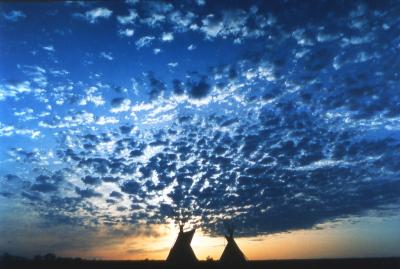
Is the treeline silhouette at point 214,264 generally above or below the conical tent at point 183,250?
below

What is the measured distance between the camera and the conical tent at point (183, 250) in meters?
29.5

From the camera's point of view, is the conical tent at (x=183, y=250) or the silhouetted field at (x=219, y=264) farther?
the conical tent at (x=183, y=250)

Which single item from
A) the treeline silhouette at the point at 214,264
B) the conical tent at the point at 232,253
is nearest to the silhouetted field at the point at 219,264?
the treeline silhouette at the point at 214,264

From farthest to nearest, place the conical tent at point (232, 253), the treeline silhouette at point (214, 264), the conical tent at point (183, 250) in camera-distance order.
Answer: the conical tent at point (232, 253)
the conical tent at point (183, 250)
the treeline silhouette at point (214, 264)

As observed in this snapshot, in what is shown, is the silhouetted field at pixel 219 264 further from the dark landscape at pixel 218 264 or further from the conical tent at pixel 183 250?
the conical tent at pixel 183 250

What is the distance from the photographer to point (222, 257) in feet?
106

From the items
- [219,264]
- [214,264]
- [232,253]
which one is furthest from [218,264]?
[232,253]

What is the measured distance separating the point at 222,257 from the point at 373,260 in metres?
13.2

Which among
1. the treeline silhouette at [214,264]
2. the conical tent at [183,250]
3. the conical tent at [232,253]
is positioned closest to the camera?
the treeline silhouette at [214,264]

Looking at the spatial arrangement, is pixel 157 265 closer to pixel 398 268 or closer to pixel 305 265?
pixel 305 265

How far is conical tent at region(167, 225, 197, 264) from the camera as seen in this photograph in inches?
1161

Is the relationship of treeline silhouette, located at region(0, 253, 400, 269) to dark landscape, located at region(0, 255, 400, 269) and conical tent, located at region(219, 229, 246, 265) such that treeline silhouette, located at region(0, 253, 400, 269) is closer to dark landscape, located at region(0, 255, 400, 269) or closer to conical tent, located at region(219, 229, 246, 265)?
dark landscape, located at region(0, 255, 400, 269)

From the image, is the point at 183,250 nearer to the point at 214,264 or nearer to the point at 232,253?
the point at 232,253

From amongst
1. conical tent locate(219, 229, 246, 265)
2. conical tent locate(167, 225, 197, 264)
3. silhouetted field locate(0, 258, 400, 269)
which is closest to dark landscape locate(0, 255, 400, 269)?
silhouetted field locate(0, 258, 400, 269)
